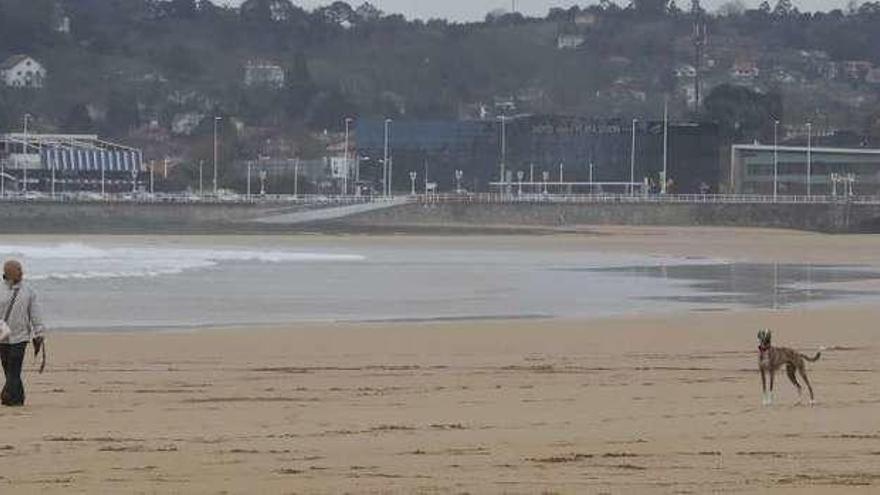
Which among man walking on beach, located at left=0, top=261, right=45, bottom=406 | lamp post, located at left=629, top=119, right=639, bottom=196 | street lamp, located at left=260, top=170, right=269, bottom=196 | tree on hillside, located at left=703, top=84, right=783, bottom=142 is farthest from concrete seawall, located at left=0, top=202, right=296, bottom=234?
man walking on beach, located at left=0, top=261, right=45, bottom=406

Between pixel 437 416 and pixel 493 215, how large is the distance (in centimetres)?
6436

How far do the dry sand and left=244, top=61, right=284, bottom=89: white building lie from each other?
123959 mm

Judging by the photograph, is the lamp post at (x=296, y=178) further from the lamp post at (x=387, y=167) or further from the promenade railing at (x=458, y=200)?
the promenade railing at (x=458, y=200)

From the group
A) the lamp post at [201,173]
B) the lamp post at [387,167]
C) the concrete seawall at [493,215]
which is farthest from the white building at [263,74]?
the concrete seawall at [493,215]

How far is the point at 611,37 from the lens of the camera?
176 meters

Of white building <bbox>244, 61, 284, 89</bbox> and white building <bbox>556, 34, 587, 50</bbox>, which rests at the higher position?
white building <bbox>556, 34, 587, 50</bbox>

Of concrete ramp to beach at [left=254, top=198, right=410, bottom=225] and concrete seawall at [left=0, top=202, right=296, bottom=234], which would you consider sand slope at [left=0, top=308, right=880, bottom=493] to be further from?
concrete ramp to beach at [left=254, top=198, right=410, bottom=225]

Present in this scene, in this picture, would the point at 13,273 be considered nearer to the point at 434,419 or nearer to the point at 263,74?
the point at 434,419

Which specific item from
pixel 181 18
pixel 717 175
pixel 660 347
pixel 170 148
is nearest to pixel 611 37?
pixel 181 18

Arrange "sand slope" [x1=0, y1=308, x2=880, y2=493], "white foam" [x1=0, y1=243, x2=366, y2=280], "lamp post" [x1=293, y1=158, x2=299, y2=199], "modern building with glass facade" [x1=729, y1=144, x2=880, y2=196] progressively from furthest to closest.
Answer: "lamp post" [x1=293, y1=158, x2=299, y2=199], "modern building with glass facade" [x1=729, y1=144, x2=880, y2=196], "white foam" [x1=0, y1=243, x2=366, y2=280], "sand slope" [x1=0, y1=308, x2=880, y2=493]

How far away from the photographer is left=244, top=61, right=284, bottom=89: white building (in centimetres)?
14275

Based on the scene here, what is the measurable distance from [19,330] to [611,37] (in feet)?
547

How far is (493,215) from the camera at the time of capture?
2970 inches

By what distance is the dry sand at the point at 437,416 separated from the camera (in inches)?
337
